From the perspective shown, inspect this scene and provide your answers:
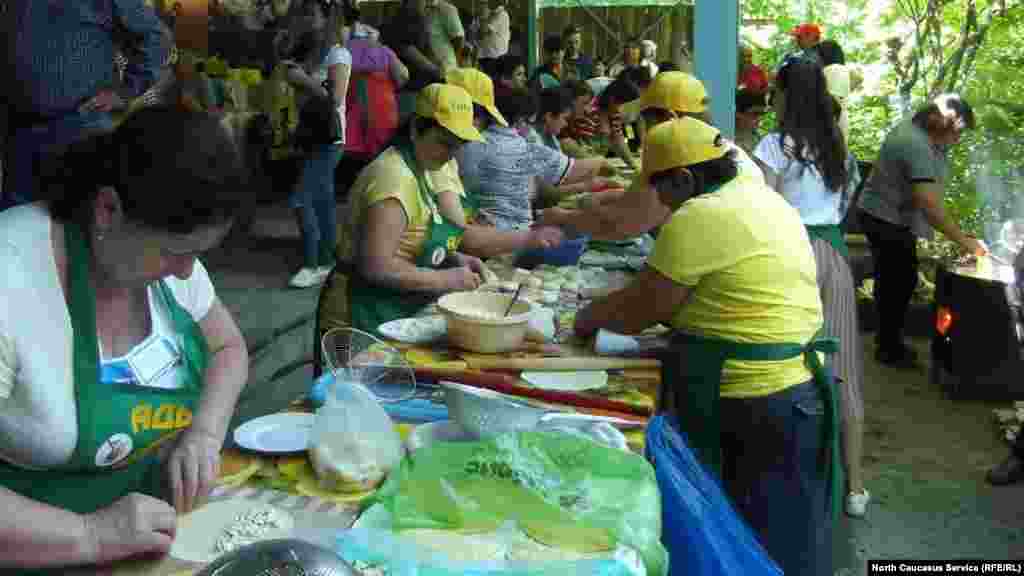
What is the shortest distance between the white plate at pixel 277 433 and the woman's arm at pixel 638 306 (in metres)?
1.05

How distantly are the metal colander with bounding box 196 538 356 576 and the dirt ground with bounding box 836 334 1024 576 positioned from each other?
291 cm

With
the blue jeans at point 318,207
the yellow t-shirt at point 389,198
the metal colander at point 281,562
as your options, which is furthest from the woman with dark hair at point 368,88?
the metal colander at point 281,562

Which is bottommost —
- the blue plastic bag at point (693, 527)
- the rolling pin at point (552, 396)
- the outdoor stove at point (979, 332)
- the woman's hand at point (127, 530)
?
the outdoor stove at point (979, 332)

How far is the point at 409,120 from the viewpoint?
12.3 ft

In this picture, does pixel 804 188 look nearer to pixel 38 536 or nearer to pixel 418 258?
pixel 418 258

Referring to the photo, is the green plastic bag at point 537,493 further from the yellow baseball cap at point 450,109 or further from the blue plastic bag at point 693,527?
the yellow baseball cap at point 450,109

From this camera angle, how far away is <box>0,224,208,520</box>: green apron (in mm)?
1750

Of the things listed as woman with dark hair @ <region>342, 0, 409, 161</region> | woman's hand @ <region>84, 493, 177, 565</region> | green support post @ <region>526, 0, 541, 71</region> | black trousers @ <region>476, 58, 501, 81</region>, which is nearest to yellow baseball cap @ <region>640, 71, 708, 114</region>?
woman's hand @ <region>84, 493, 177, 565</region>

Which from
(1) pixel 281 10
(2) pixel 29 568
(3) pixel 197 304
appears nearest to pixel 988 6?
(1) pixel 281 10

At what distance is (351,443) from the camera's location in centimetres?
195

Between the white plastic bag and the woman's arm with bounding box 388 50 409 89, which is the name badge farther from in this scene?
the woman's arm with bounding box 388 50 409 89

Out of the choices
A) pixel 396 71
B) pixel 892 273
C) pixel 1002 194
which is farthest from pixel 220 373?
pixel 396 71

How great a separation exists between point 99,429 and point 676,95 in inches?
120

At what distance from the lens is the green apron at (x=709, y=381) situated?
2871 millimetres
